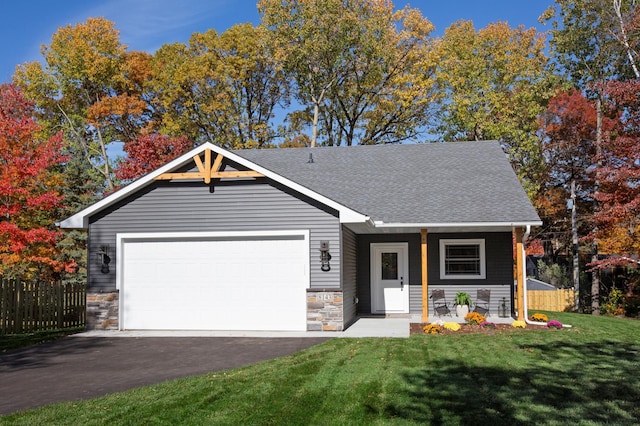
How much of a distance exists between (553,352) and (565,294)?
14548 millimetres

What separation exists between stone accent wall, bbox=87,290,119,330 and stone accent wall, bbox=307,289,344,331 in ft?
15.8

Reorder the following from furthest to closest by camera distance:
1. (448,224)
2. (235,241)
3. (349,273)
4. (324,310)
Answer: (349,273) → (448,224) → (235,241) → (324,310)

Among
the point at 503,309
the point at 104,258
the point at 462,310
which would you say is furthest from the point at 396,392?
the point at 503,309

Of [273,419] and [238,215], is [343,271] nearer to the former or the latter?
[238,215]

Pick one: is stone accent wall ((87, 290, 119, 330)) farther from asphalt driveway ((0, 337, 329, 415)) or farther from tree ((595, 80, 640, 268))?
tree ((595, 80, 640, 268))

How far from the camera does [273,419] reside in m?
6.20

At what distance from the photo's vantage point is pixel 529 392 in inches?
284

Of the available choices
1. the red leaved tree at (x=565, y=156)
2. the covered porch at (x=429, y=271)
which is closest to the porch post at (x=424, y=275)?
the covered porch at (x=429, y=271)

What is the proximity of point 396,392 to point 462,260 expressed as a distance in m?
10.4

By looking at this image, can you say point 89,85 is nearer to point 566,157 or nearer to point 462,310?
point 462,310

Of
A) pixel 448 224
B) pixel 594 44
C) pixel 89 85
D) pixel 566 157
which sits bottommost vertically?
pixel 448 224

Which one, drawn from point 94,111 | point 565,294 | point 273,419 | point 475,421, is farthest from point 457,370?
point 94,111

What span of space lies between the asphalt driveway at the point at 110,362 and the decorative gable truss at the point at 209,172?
386 cm

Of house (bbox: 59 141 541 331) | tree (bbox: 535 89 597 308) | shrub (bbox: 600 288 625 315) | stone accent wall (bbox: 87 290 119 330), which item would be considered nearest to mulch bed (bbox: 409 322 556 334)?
house (bbox: 59 141 541 331)
